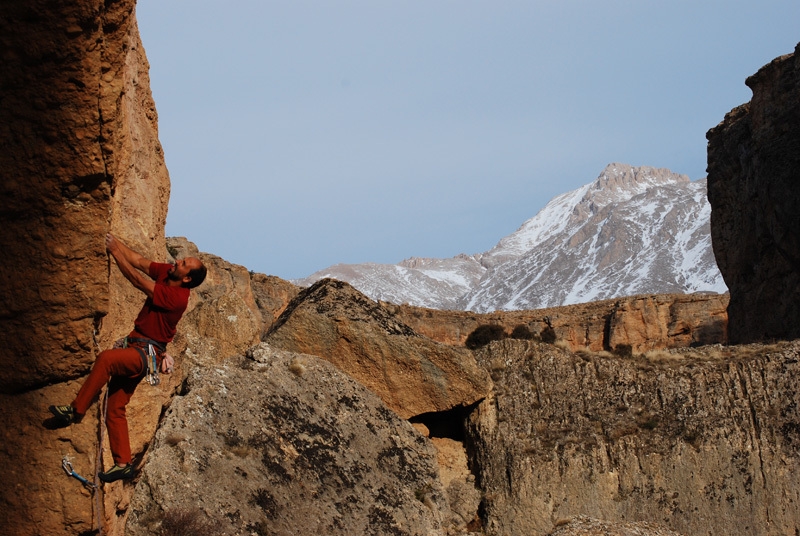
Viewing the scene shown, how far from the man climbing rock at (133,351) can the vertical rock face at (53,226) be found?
0.44 ft

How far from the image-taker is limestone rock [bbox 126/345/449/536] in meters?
9.98

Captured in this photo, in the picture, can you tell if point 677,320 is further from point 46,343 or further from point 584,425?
point 46,343

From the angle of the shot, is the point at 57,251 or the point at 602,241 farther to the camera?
the point at 602,241

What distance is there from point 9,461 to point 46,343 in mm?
783

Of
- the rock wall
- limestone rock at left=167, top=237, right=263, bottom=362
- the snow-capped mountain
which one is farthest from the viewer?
the snow-capped mountain

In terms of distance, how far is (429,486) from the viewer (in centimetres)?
1280

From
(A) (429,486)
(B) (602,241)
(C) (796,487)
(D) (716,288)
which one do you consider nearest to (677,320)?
(C) (796,487)

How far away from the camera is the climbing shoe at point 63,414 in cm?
674

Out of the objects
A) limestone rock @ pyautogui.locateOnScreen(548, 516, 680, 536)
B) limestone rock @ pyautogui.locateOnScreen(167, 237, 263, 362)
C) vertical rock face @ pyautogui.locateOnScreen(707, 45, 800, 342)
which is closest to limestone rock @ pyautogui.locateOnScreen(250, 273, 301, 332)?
vertical rock face @ pyautogui.locateOnScreen(707, 45, 800, 342)

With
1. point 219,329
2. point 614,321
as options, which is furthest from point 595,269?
point 219,329

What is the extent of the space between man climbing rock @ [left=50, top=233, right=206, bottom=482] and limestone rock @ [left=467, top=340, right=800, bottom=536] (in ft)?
27.4

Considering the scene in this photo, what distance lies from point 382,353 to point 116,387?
8.13 meters

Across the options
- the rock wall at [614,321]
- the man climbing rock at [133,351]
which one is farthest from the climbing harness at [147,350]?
the rock wall at [614,321]

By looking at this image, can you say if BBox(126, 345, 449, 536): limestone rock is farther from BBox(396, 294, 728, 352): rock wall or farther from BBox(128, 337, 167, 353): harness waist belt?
BBox(396, 294, 728, 352): rock wall
